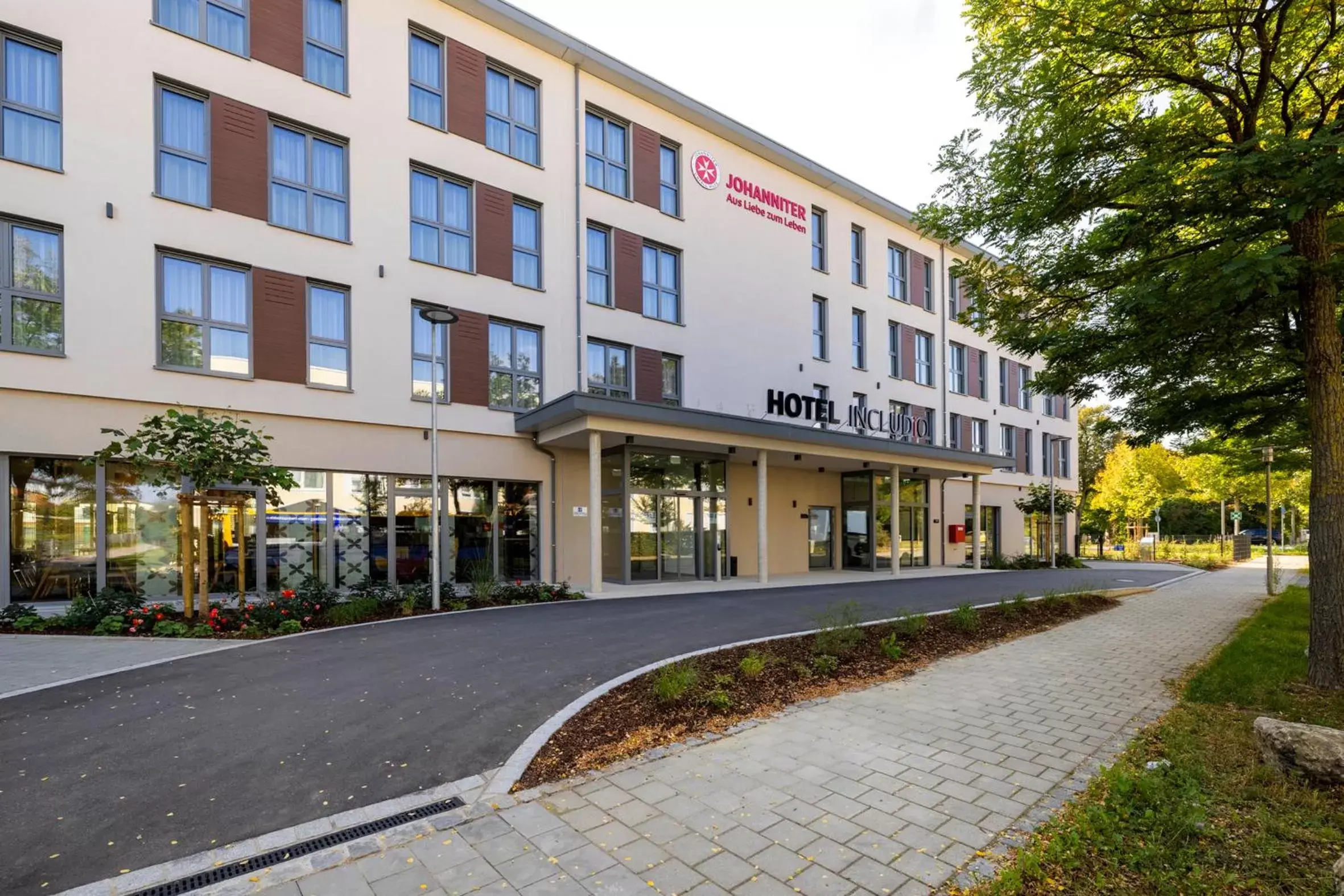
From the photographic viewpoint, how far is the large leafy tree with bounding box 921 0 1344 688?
6121 millimetres

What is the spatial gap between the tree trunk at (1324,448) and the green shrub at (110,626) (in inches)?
575

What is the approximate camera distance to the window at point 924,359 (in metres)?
27.3

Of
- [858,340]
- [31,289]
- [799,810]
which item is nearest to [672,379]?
[858,340]

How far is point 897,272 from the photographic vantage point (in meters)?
26.8

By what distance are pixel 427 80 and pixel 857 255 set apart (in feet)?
53.7

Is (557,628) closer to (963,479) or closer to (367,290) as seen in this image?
(367,290)

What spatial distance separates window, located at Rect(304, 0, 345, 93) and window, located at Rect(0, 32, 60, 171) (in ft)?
13.5

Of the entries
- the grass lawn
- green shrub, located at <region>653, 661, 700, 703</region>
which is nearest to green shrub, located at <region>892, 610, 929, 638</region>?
the grass lawn


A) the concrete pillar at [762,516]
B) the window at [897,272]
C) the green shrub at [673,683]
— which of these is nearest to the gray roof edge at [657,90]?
the window at [897,272]

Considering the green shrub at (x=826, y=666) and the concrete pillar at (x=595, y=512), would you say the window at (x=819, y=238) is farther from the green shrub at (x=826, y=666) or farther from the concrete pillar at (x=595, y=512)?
the green shrub at (x=826, y=666)

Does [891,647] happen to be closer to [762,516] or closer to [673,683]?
[673,683]

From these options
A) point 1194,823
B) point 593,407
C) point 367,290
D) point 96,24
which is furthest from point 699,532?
point 96,24

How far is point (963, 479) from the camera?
2791cm

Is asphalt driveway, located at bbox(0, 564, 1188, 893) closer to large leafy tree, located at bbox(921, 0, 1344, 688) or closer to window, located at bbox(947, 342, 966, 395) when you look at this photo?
large leafy tree, located at bbox(921, 0, 1344, 688)
